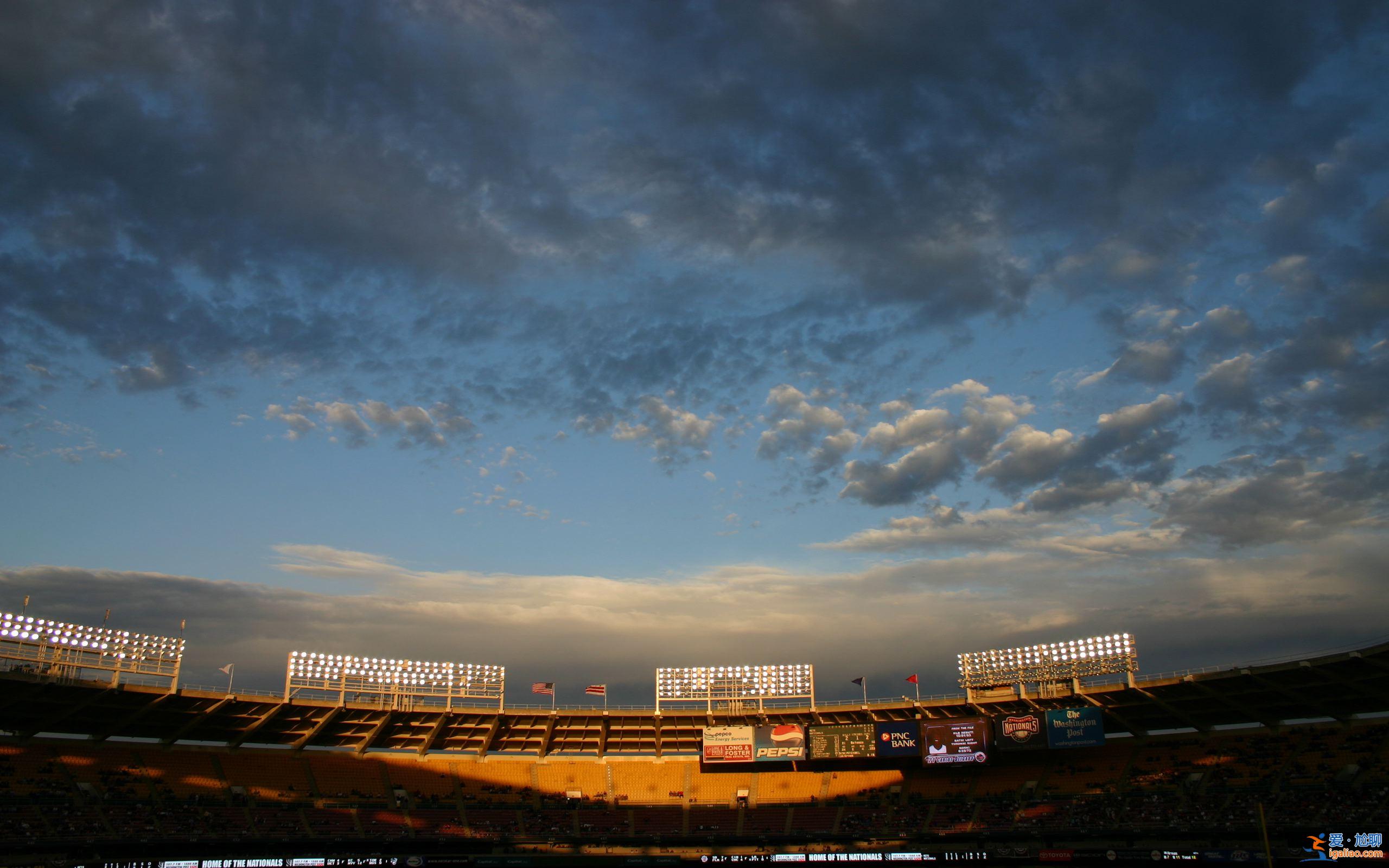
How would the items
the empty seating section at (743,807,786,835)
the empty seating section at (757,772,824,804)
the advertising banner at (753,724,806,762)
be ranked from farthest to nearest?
the empty seating section at (757,772,824,804) < the advertising banner at (753,724,806,762) < the empty seating section at (743,807,786,835)

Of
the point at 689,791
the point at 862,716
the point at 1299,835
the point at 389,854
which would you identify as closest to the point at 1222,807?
the point at 1299,835

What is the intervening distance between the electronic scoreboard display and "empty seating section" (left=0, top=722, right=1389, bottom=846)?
4645 mm

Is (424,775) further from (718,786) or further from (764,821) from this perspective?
(764,821)

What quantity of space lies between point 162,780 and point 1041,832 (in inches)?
2784

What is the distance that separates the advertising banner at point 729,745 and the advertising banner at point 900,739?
11386mm

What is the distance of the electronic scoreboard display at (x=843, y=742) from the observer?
77.6 meters

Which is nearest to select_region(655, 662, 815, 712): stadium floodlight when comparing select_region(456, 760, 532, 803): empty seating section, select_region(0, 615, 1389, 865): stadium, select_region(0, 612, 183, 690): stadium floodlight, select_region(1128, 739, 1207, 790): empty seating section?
select_region(0, 615, 1389, 865): stadium

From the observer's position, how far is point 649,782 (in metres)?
83.5

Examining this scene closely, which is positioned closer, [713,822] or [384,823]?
[384,823]

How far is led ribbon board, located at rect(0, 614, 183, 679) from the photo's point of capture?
61375 mm

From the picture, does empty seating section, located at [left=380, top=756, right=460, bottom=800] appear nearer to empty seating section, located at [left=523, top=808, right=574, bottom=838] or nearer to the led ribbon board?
empty seating section, located at [left=523, top=808, right=574, bottom=838]

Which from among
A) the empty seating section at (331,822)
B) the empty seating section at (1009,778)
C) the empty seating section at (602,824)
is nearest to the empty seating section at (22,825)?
the empty seating section at (331,822)

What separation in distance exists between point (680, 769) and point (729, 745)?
7.05m

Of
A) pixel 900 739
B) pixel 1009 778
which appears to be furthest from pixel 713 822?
pixel 1009 778
